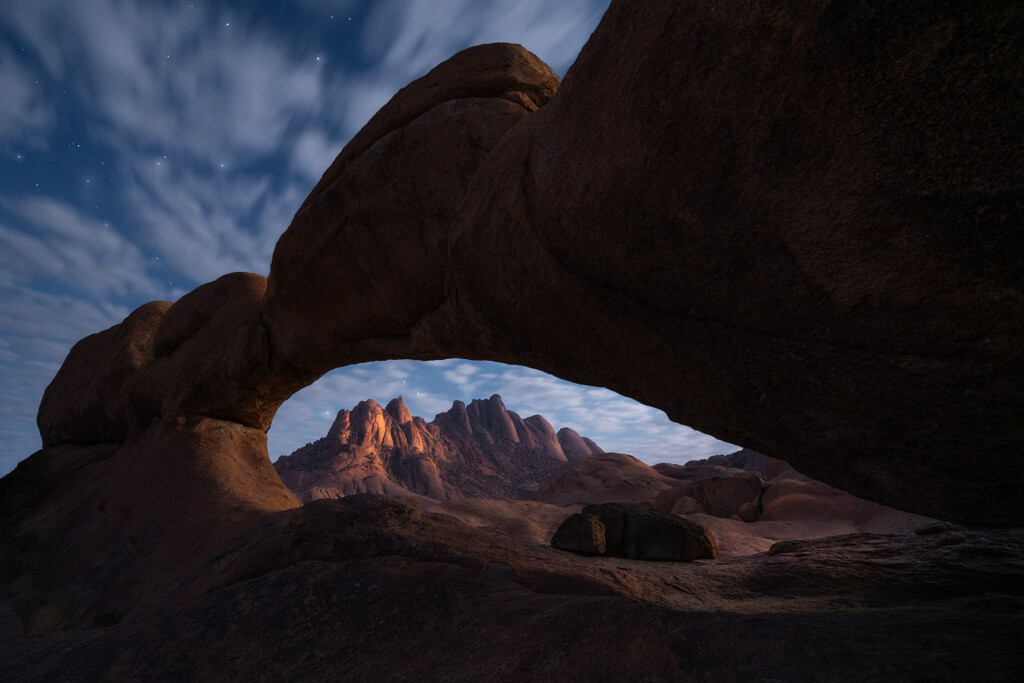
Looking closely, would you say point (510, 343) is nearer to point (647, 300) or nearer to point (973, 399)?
point (647, 300)

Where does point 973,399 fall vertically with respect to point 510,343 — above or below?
below

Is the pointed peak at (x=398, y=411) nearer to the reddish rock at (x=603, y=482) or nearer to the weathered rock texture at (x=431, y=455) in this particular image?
the weathered rock texture at (x=431, y=455)

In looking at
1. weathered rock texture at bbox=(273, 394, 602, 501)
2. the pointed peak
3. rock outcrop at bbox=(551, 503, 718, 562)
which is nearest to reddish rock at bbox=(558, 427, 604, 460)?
weathered rock texture at bbox=(273, 394, 602, 501)

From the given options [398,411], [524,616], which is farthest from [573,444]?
[524,616]

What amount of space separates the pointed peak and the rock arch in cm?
5917

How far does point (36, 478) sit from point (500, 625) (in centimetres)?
1400

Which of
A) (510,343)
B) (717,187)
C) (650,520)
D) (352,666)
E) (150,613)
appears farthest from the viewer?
(650,520)

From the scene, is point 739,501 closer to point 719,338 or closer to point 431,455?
point 719,338

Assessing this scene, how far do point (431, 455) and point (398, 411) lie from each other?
8495 mm

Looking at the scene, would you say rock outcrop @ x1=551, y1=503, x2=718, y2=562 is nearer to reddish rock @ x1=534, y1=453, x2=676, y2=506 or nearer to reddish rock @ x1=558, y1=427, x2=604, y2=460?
reddish rock @ x1=534, y1=453, x2=676, y2=506

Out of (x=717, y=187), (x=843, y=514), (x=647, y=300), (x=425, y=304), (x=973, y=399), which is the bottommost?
(x=843, y=514)

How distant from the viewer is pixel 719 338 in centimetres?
298

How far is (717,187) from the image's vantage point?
7.92 feet

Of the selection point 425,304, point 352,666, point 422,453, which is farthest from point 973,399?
point 422,453
